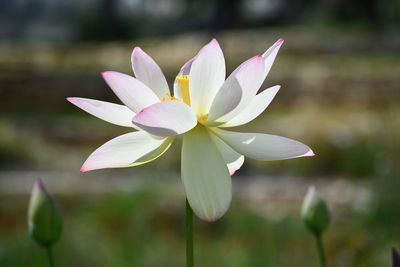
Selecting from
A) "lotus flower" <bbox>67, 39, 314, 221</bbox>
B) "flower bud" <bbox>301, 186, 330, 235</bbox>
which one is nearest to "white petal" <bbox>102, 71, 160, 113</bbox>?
"lotus flower" <bbox>67, 39, 314, 221</bbox>

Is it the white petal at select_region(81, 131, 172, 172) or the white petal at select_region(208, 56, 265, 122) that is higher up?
the white petal at select_region(208, 56, 265, 122)

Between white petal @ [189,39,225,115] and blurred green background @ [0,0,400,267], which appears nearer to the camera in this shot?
white petal @ [189,39,225,115]

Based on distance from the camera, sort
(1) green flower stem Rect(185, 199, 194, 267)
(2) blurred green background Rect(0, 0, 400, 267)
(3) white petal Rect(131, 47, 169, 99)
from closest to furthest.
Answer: (1) green flower stem Rect(185, 199, 194, 267) → (3) white petal Rect(131, 47, 169, 99) → (2) blurred green background Rect(0, 0, 400, 267)

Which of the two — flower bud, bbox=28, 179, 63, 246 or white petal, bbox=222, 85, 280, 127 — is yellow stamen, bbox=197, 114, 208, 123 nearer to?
white petal, bbox=222, 85, 280, 127

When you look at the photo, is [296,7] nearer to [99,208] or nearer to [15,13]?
[15,13]

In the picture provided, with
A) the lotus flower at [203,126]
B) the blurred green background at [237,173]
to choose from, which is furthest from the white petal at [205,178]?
the blurred green background at [237,173]

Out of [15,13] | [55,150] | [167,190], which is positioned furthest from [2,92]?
[15,13]
